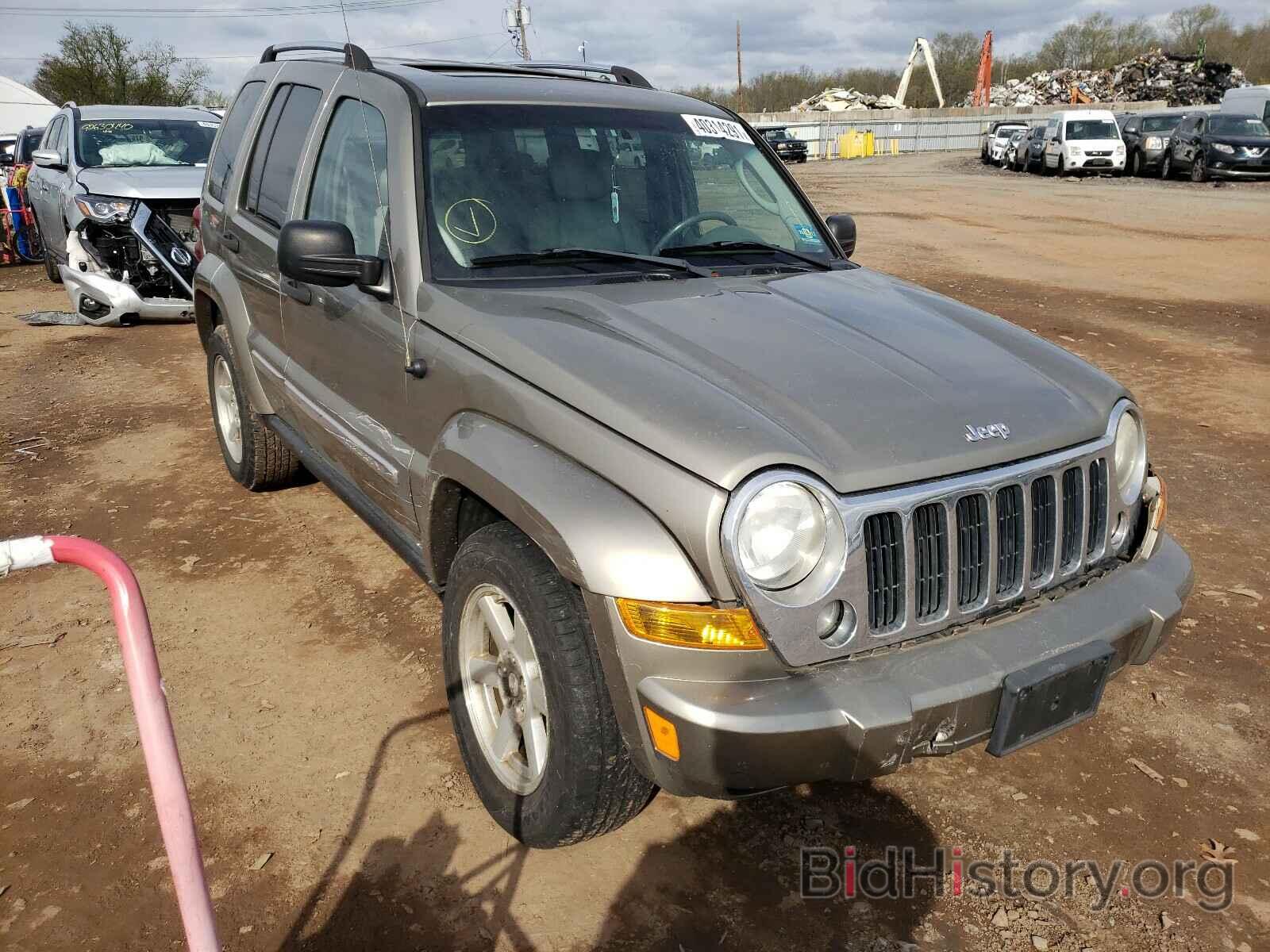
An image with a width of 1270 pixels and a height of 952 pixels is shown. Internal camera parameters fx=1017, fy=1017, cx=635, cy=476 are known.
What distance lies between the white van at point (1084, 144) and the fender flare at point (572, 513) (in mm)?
30498

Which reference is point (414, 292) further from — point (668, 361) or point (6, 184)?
point (6, 184)

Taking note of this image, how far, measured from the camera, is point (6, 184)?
607 inches

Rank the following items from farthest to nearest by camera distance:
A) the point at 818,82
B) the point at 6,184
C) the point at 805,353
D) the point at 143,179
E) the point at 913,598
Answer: the point at 818,82 → the point at 6,184 → the point at 143,179 → the point at 805,353 → the point at 913,598

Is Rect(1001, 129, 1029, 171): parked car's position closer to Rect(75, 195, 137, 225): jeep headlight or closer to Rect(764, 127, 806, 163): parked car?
Rect(764, 127, 806, 163): parked car

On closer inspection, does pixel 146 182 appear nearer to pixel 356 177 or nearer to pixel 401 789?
pixel 356 177

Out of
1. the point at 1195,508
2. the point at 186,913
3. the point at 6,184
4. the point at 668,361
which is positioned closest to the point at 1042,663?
the point at 668,361

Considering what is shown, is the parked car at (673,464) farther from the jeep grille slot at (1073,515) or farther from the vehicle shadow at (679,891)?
the vehicle shadow at (679,891)

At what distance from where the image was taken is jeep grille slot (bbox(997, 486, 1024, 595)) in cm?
245

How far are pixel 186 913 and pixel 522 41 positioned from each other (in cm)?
3966

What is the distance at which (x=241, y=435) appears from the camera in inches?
201

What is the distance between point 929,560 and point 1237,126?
28.2 meters

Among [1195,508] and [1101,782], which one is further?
[1195,508]

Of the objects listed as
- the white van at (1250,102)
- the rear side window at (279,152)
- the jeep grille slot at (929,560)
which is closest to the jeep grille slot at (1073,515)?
the jeep grille slot at (929,560)


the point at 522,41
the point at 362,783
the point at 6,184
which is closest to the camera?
the point at 362,783
